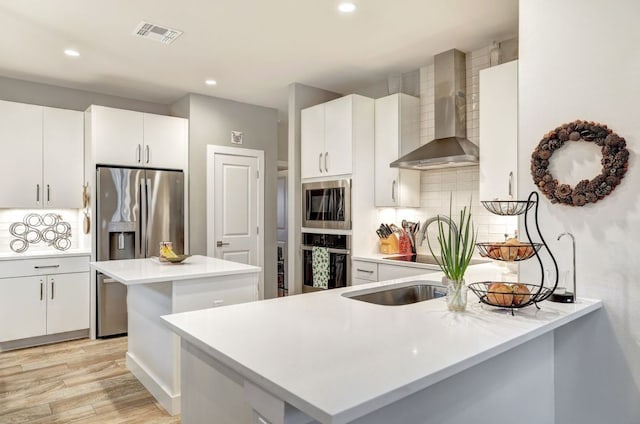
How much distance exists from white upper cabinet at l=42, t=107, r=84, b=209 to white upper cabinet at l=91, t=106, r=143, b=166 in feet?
0.97

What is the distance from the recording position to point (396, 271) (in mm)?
3465

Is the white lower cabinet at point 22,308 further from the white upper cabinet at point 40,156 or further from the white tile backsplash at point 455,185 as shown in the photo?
the white tile backsplash at point 455,185

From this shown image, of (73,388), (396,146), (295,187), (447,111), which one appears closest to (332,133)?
(396,146)

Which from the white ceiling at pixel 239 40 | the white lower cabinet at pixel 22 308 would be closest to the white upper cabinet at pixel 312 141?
the white ceiling at pixel 239 40

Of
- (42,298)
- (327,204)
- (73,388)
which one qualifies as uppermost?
(327,204)

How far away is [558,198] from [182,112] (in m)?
4.29

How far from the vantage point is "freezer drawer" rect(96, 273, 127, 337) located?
4.27 m

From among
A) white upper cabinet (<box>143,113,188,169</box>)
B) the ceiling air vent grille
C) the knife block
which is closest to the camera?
the ceiling air vent grille

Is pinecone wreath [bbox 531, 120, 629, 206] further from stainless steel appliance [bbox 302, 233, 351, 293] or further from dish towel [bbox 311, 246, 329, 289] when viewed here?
dish towel [bbox 311, 246, 329, 289]

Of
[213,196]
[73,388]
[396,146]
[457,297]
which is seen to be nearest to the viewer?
[457,297]

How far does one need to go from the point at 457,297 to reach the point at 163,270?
1.90 m

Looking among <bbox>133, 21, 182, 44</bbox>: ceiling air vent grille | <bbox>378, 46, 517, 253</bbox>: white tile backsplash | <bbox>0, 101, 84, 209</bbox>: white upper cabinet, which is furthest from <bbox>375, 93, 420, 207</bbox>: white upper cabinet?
<bbox>0, 101, 84, 209</bbox>: white upper cabinet

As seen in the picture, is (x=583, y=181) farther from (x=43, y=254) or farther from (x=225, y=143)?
(x=43, y=254)

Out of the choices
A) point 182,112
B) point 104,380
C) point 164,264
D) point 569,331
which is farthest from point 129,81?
point 569,331
